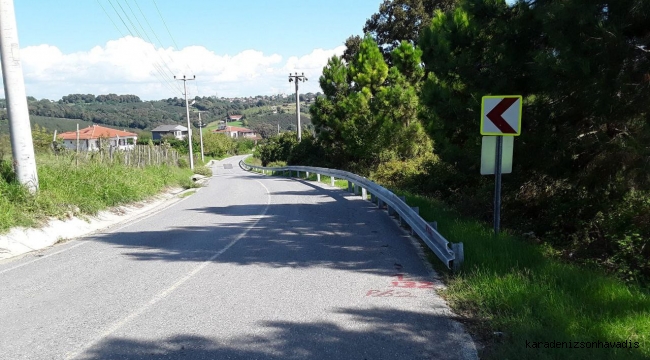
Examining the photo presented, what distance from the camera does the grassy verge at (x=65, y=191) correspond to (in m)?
10.2

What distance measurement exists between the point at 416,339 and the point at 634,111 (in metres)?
4.78

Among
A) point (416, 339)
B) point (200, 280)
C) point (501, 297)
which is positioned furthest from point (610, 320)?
point (200, 280)

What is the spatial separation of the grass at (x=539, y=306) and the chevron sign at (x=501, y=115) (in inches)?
66.4

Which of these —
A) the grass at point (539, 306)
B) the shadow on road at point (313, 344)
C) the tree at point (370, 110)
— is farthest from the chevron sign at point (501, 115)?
the tree at point (370, 110)

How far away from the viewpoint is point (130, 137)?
91.6 meters

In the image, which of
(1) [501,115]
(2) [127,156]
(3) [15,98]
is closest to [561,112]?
(1) [501,115]

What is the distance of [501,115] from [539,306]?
3.32 metres

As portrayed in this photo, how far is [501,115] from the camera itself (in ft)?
23.8

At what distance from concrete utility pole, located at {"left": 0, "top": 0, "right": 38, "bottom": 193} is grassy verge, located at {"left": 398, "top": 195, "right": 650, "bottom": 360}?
32.2 ft

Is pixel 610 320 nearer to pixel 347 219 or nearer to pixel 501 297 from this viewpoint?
pixel 501 297

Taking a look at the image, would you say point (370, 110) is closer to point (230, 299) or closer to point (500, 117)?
point (500, 117)

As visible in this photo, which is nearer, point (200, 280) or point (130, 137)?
point (200, 280)

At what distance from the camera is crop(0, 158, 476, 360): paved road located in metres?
4.39

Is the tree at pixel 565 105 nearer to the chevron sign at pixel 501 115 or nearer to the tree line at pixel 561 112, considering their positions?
the tree line at pixel 561 112
